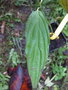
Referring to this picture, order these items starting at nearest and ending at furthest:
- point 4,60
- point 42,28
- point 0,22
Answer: point 42,28 → point 4,60 → point 0,22

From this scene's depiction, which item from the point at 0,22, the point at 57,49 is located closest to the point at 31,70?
the point at 57,49

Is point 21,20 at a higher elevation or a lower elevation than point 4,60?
higher

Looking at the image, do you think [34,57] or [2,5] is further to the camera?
[2,5]

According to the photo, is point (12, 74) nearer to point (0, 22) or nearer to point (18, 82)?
point (18, 82)

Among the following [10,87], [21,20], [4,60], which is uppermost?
[21,20]

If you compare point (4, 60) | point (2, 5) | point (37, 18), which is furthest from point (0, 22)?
point (37, 18)

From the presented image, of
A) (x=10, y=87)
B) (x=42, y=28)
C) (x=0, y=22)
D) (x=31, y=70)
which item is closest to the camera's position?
(x=31, y=70)

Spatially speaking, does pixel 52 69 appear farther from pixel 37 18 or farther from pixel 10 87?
pixel 37 18
